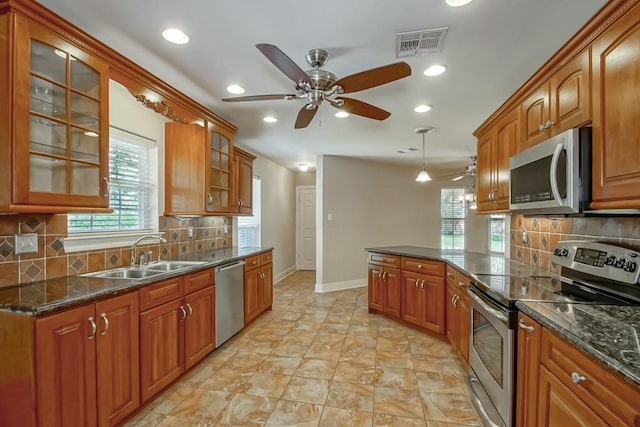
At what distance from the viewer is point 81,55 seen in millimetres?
1887

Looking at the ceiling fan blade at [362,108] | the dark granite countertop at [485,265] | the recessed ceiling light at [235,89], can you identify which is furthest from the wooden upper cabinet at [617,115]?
the recessed ceiling light at [235,89]

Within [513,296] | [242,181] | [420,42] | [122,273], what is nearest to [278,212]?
[242,181]

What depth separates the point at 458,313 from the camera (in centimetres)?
285

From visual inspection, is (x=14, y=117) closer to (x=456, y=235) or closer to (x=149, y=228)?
(x=149, y=228)

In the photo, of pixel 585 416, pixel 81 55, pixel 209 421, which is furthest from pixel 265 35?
pixel 209 421

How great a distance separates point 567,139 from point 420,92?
136 centimetres

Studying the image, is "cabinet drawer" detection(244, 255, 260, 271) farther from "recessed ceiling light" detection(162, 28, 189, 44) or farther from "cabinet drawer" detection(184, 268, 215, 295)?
"recessed ceiling light" detection(162, 28, 189, 44)

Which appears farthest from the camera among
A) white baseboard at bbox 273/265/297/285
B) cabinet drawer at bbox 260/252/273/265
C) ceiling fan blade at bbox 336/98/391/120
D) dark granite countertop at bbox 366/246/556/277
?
white baseboard at bbox 273/265/297/285

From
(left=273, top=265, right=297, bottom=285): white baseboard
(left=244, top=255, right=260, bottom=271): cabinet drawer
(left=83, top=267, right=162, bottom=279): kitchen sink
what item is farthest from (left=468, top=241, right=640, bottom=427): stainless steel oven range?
(left=273, top=265, right=297, bottom=285): white baseboard

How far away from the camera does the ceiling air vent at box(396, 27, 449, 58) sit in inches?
73.1

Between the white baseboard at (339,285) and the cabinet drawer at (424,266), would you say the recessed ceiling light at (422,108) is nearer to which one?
the cabinet drawer at (424,266)

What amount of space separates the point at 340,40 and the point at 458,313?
7.96ft

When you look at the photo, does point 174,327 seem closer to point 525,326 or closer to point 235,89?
point 235,89

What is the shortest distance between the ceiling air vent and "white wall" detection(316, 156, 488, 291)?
3622 mm
